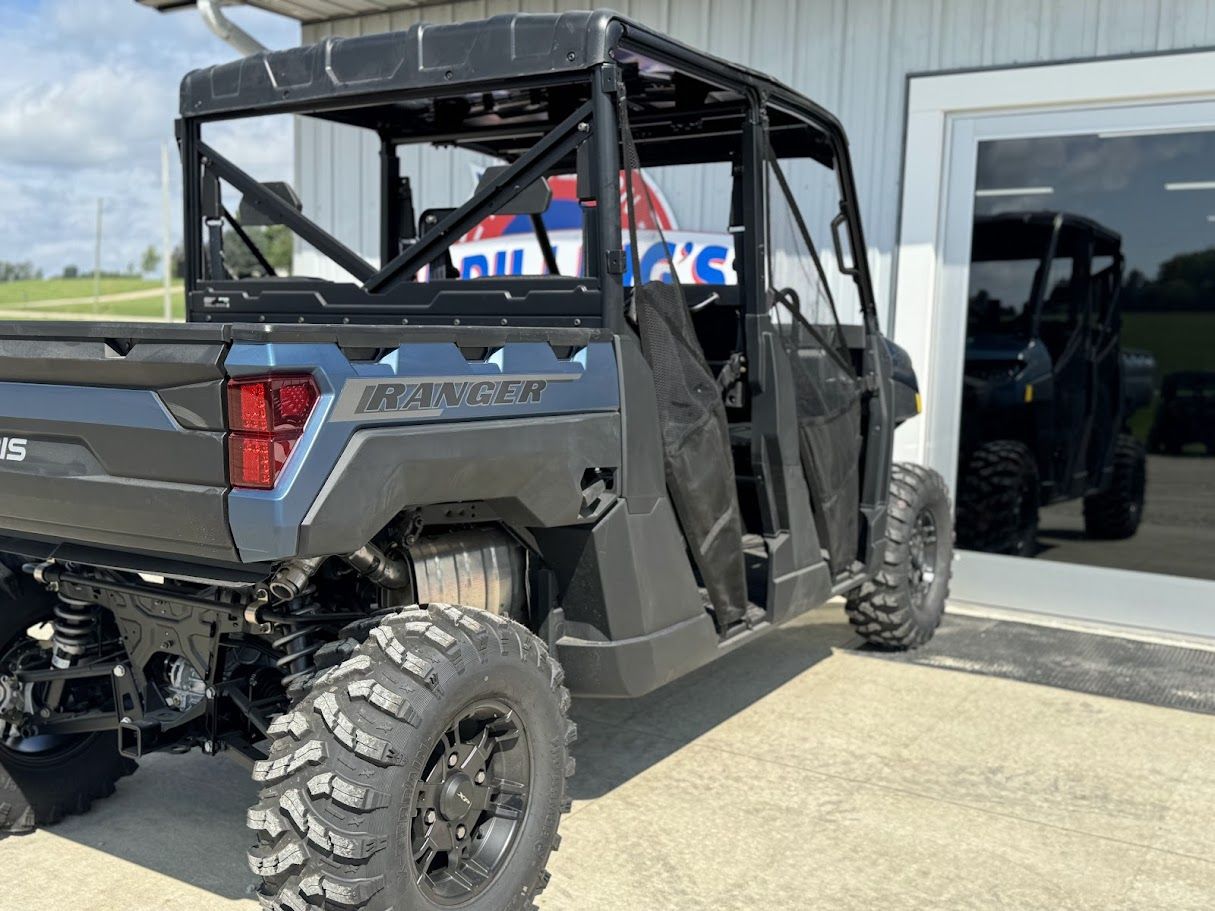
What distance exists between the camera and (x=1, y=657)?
3.48 metres

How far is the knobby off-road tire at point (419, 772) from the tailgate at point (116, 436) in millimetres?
439

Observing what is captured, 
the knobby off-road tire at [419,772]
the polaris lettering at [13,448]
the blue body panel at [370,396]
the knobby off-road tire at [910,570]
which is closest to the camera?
the blue body panel at [370,396]

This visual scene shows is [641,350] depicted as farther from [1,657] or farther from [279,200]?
[1,657]

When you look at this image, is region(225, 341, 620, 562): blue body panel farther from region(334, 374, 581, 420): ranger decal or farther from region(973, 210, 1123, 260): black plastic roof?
region(973, 210, 1123, 260): black plastic roof

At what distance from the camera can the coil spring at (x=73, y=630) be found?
132 inches

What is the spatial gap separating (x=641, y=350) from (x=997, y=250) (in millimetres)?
3674

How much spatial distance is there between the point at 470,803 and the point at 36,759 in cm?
151

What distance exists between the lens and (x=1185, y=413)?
6.02 meters

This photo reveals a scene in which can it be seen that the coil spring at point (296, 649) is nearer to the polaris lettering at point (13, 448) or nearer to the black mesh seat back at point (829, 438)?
the polaris lettering at point (13, 448)

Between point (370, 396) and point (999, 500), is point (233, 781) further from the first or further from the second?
point (999, 500)

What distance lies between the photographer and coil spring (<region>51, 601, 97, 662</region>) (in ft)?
11.0

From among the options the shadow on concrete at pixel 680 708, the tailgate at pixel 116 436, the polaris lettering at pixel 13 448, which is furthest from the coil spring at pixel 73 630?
the shadow on concrete at pixel 680 708

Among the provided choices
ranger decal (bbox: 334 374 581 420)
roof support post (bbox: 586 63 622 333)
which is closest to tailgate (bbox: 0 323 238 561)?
ranger decal (bbox: 334 374 581 420)

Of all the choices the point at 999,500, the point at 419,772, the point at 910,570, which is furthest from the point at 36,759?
the point at 999,500
